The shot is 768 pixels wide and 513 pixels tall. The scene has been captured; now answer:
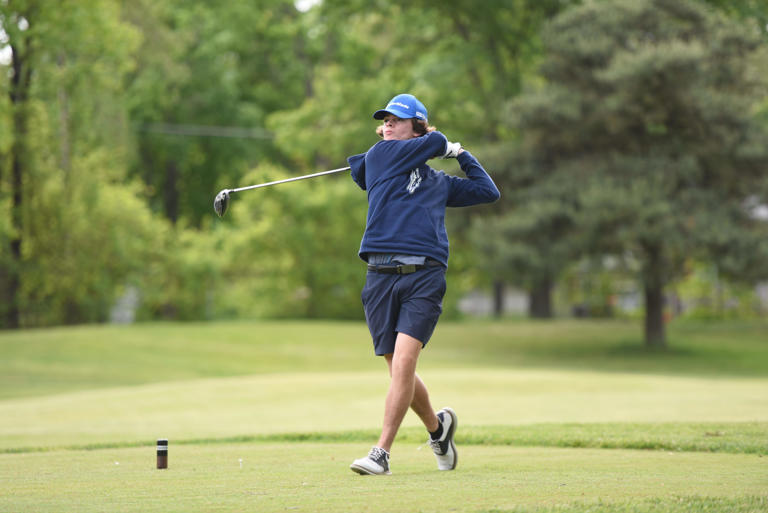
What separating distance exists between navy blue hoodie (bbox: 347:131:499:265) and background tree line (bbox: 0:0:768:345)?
59.6 ft

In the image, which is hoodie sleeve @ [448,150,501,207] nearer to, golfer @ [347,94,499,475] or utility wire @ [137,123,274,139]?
golfer @ [347,94,499,475]

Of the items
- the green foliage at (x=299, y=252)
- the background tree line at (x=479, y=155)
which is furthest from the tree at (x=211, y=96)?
the background tree line at (x=479, y=155)

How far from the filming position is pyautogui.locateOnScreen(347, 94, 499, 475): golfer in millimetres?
5629

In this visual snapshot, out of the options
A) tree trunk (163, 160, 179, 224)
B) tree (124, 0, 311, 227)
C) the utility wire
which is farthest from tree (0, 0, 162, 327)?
tree trunk (163, 160, 179, 224)

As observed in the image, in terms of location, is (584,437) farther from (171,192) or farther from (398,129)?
(171,192)

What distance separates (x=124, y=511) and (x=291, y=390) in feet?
34.2

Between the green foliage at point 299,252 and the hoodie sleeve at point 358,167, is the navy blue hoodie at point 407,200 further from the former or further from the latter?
the green foliage at point 299,252

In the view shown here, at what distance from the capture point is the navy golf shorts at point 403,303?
562cm

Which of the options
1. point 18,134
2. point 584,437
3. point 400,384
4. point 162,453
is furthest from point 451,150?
point 18,134

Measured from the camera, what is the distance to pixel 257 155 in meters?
49.2

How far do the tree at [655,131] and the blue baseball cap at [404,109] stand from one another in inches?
711

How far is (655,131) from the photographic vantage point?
25.3 meters

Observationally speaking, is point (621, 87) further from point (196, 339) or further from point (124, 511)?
point (124, 511)

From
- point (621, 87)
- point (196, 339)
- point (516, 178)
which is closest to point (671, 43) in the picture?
point (621, 87)
